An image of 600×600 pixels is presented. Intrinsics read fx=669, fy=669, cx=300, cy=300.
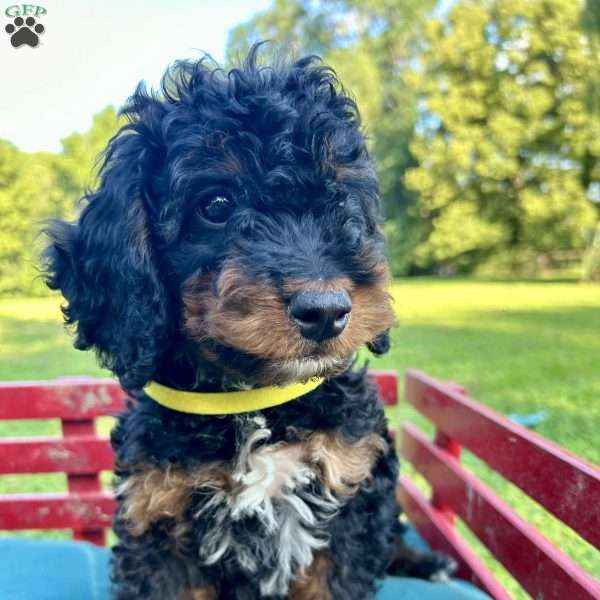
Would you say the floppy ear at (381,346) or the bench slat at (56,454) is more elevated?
the floppy ear at (381,346)

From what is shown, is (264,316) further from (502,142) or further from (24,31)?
(502,142)

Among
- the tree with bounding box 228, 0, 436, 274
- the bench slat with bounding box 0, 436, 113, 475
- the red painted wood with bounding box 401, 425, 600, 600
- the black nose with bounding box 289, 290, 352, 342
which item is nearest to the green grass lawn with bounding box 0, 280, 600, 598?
the red painted wood with bounding box 401, 425, 600, 600

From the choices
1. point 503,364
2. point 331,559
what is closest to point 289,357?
point 331,559

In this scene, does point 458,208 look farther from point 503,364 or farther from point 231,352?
point 231,352

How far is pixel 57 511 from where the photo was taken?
11.9 ft

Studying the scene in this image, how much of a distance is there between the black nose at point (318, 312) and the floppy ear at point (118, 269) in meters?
0.55

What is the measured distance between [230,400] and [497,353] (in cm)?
1027

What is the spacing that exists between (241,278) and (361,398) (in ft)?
2.61

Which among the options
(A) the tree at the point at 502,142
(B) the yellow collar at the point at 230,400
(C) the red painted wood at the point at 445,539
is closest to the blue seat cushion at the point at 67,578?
(C) the red painted wood at the point at 445,539

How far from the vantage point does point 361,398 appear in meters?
2.43

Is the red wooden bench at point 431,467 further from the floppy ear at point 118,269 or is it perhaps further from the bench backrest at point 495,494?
the floppy ear at point 118,269

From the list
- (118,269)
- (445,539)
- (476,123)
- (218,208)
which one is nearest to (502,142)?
(476,123)

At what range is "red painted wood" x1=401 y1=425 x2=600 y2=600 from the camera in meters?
2.04

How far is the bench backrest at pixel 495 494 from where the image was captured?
1.96 metres
